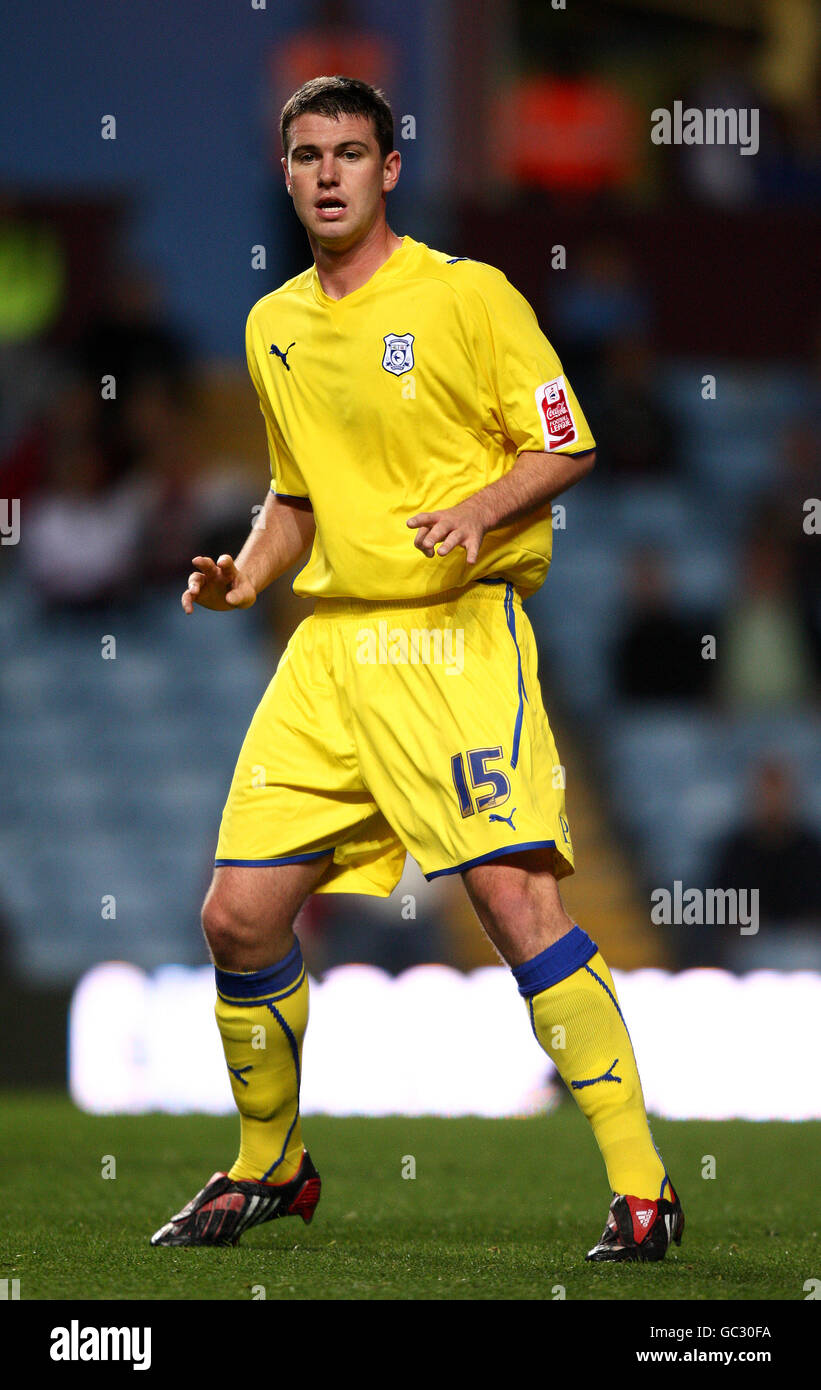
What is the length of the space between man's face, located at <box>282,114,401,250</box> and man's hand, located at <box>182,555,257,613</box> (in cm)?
63

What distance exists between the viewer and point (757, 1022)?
279 inches

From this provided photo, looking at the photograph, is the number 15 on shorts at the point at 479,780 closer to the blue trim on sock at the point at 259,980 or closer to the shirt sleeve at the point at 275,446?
the blue trim on sock at the point at 259,980

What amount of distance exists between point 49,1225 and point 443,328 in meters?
1.91

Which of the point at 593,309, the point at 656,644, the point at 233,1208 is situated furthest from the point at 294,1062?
the point at 593,309

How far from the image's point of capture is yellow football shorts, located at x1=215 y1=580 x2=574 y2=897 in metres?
3.43

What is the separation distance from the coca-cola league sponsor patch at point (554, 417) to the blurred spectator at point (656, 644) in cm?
613

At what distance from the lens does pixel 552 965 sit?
3391 millimetres

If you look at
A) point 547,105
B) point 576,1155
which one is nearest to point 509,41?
point 547,105

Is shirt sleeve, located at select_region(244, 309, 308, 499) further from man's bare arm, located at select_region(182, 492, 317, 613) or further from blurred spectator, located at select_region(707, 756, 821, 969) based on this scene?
blurred spectator, located at select_region(707, 756, 821, 969)

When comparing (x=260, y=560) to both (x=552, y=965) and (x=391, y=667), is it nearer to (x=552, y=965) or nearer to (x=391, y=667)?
(x=391, y=667)

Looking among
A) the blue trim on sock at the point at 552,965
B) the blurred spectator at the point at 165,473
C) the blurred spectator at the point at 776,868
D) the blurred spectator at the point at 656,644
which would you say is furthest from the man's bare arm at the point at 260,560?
the blurred spectator at the point at 165,473

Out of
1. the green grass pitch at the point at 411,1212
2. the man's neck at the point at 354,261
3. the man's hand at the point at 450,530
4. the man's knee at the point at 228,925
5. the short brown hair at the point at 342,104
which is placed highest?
the short brown hair at the point at 342,104

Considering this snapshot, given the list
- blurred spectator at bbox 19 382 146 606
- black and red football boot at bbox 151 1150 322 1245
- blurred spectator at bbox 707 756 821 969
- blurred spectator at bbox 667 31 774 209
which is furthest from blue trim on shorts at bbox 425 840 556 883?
blurred spectator at bbox 667 31 774 209

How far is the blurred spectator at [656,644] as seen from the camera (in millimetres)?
9602
